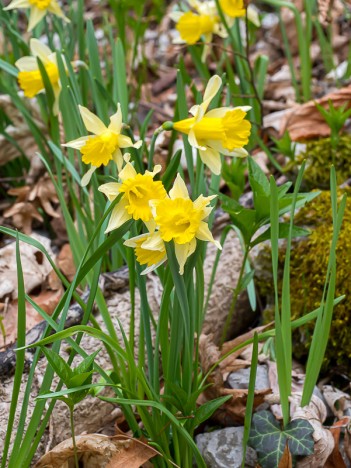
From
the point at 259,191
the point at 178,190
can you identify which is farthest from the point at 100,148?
the point at 259,191

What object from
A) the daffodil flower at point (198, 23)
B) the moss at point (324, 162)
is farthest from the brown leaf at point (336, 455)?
the daffodil flower at point (198, 23)

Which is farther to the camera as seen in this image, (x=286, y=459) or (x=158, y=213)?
(x=286, y=459)

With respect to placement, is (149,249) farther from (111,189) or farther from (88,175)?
(88,175)

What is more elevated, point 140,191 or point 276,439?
point 140,191

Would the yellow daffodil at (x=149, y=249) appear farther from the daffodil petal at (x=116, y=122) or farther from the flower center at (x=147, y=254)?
the daffodil petal at (x=116, y=122)

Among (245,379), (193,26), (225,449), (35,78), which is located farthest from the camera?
(193,26)

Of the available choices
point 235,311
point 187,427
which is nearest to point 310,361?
point 187,427

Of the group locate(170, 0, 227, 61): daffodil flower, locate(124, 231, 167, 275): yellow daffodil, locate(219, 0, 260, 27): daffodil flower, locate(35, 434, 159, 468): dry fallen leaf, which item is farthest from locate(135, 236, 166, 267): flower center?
locate(170, 0, 227, 61): daffodil flower
